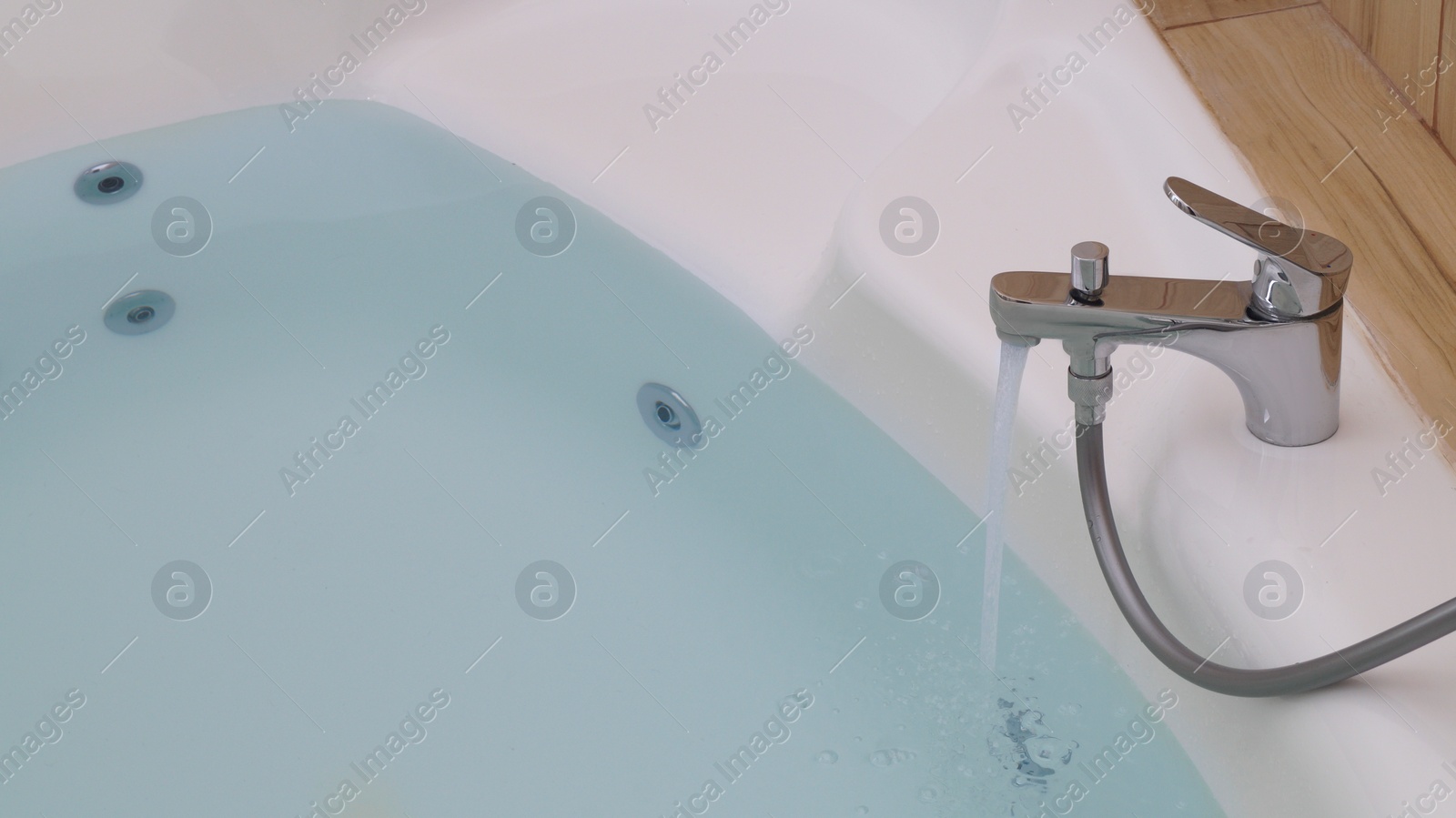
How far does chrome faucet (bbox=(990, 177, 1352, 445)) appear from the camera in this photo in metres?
0.71

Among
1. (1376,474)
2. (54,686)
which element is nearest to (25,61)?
(54,686)

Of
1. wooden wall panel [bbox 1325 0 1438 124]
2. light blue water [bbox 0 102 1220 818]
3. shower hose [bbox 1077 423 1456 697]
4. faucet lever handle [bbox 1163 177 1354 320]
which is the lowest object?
shower hose [bbox 1077 423 1456 697]

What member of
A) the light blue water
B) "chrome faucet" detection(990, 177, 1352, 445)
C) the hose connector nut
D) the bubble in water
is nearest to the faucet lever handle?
"chrome faucet" detection(990, 177, 1352, 445)

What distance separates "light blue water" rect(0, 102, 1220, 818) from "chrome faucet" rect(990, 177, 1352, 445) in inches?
11.9

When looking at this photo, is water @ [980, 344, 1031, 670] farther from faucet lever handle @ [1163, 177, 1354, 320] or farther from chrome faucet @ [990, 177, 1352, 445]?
faucet lever handle @ [1163, 177, 1354, 320]

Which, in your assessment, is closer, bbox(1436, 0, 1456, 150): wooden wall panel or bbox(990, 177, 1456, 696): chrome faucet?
bbox(990, 177, 1456, 696): chrome faucet

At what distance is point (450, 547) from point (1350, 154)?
985 mm

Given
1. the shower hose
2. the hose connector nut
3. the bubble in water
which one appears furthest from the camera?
the bubble in water

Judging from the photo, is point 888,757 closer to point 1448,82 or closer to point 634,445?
point 634,445

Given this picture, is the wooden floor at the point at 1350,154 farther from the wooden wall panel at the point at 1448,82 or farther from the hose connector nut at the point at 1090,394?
the hose connector nut at the point at 1090,394

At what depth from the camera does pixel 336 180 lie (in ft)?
5.52

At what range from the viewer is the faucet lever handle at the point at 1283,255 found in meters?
0.70

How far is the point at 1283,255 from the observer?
70cm

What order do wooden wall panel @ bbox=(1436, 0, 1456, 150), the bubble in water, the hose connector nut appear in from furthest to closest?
the bubble in water → wooden wall panel @ bbox=(1436, 0, 1456, 150) → the hose connector nut
